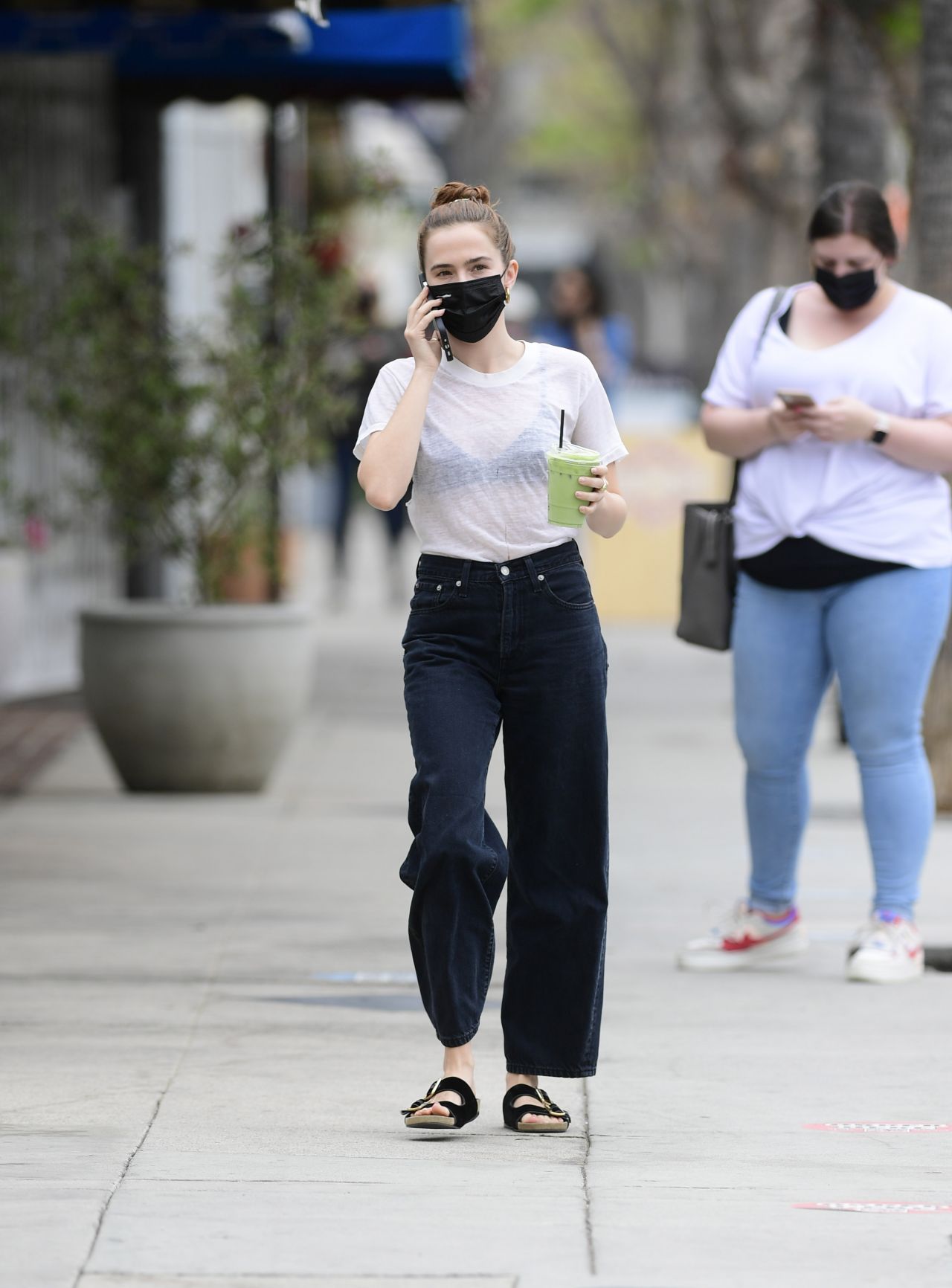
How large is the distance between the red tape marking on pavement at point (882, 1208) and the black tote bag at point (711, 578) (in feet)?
7.57

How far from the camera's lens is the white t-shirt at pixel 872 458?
20.3ft

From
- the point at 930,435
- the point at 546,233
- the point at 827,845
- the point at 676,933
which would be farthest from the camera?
the point at 546,233

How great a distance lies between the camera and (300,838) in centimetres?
839

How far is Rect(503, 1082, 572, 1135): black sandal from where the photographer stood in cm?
475

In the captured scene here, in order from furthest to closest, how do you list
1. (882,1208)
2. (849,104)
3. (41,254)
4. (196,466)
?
(849,104) < (41,254) < (196,466) < (882,1208)

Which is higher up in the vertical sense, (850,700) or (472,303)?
(472,303)

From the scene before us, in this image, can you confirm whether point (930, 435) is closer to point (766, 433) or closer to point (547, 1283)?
point (766, 433)

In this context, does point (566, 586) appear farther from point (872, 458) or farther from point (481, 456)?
point (872, 458)

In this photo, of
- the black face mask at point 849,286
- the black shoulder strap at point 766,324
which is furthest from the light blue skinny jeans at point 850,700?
the black face mask at point 849,286

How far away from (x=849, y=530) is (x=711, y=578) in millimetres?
407

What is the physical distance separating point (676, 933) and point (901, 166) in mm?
18537

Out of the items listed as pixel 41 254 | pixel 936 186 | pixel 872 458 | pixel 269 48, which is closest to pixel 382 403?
pixel 872 458

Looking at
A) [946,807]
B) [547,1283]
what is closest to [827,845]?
[946,807]

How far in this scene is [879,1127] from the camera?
485 cm
